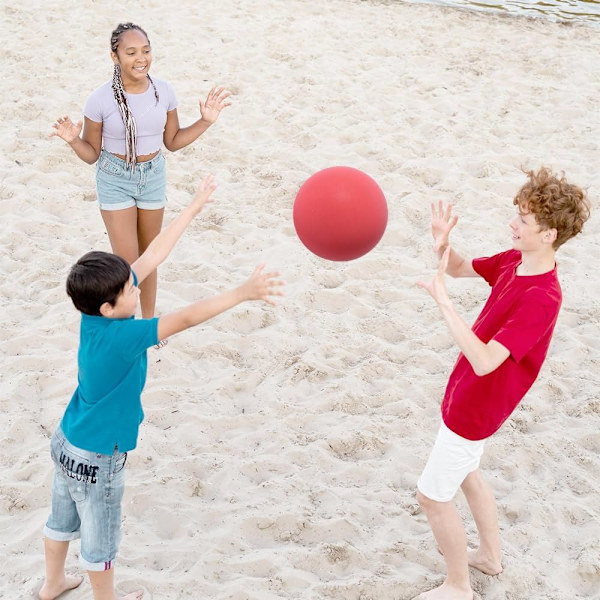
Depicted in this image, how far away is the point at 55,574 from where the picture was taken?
3.26m

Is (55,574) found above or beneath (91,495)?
beneath

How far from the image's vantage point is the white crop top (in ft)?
14.4

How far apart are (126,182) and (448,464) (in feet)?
8.14

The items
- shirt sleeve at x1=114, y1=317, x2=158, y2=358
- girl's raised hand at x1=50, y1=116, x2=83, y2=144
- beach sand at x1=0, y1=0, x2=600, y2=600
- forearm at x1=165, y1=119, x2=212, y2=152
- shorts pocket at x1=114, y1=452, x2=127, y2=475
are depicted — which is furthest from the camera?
forearm at x1=165, y1=119, x2=212, y2=152

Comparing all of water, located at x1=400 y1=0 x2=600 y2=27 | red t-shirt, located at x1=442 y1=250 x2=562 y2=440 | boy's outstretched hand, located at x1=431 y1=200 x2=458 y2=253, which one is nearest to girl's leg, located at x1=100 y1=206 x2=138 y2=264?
boy's outstretched hand, located at x1=431 y1=200 x2=458 y2=253

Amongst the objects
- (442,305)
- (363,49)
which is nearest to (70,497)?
(442,305)

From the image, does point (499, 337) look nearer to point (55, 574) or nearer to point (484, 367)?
point (484, 367)

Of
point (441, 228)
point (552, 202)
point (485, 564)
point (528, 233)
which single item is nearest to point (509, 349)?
point (528, 233)

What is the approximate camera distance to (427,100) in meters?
8.58

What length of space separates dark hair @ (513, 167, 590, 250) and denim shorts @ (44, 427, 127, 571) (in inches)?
70.4

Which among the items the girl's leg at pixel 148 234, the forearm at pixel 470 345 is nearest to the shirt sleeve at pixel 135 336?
the forearm at pixel 470 345

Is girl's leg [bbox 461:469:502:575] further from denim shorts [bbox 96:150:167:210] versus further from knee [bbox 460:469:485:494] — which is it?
denim shorts [bbox 96:150:167:210]

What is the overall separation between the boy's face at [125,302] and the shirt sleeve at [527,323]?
4.32ft

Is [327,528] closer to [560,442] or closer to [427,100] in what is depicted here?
[560,442]
